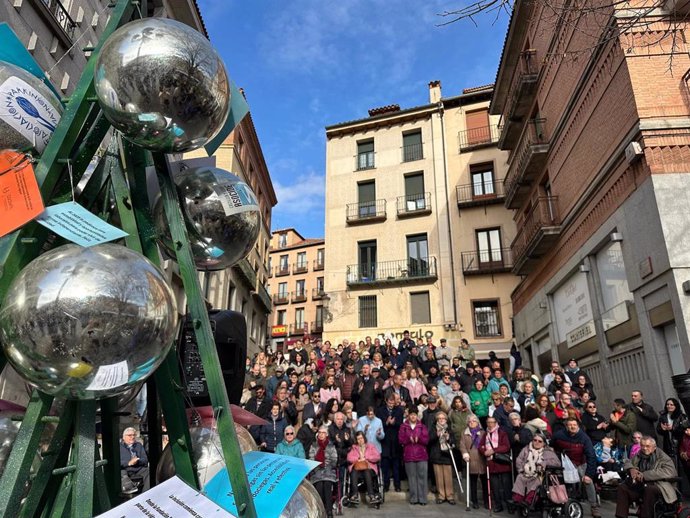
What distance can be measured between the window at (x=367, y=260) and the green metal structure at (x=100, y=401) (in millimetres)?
21878

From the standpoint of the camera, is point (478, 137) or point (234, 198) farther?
point (478, 137)

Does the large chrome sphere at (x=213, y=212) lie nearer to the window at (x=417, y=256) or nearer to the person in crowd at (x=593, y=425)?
the person in crowd at (x=593, y=425)

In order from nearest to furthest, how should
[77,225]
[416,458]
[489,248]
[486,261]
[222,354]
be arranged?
[77,225], [222,354], [416,458], [486,261], [489,248]

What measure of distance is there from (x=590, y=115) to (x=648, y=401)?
7112mm

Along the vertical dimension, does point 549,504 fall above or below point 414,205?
below

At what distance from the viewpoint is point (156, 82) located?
4.65 feet

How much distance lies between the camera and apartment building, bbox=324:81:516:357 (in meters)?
21.7

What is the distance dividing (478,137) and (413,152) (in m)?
3.48

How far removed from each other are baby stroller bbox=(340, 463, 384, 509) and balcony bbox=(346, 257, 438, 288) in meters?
14.6

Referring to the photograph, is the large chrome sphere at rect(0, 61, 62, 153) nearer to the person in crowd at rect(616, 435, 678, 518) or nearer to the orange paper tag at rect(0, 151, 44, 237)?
the orange paper tag at rect(0, 151, 44, 237)

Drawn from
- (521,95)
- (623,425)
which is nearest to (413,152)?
(521,95)

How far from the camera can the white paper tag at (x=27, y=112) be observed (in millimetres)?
1450

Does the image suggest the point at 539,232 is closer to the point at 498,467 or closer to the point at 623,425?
the point at 623,425

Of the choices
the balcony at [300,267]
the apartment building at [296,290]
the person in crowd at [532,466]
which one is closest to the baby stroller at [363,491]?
the person in crowd at [532,466]
